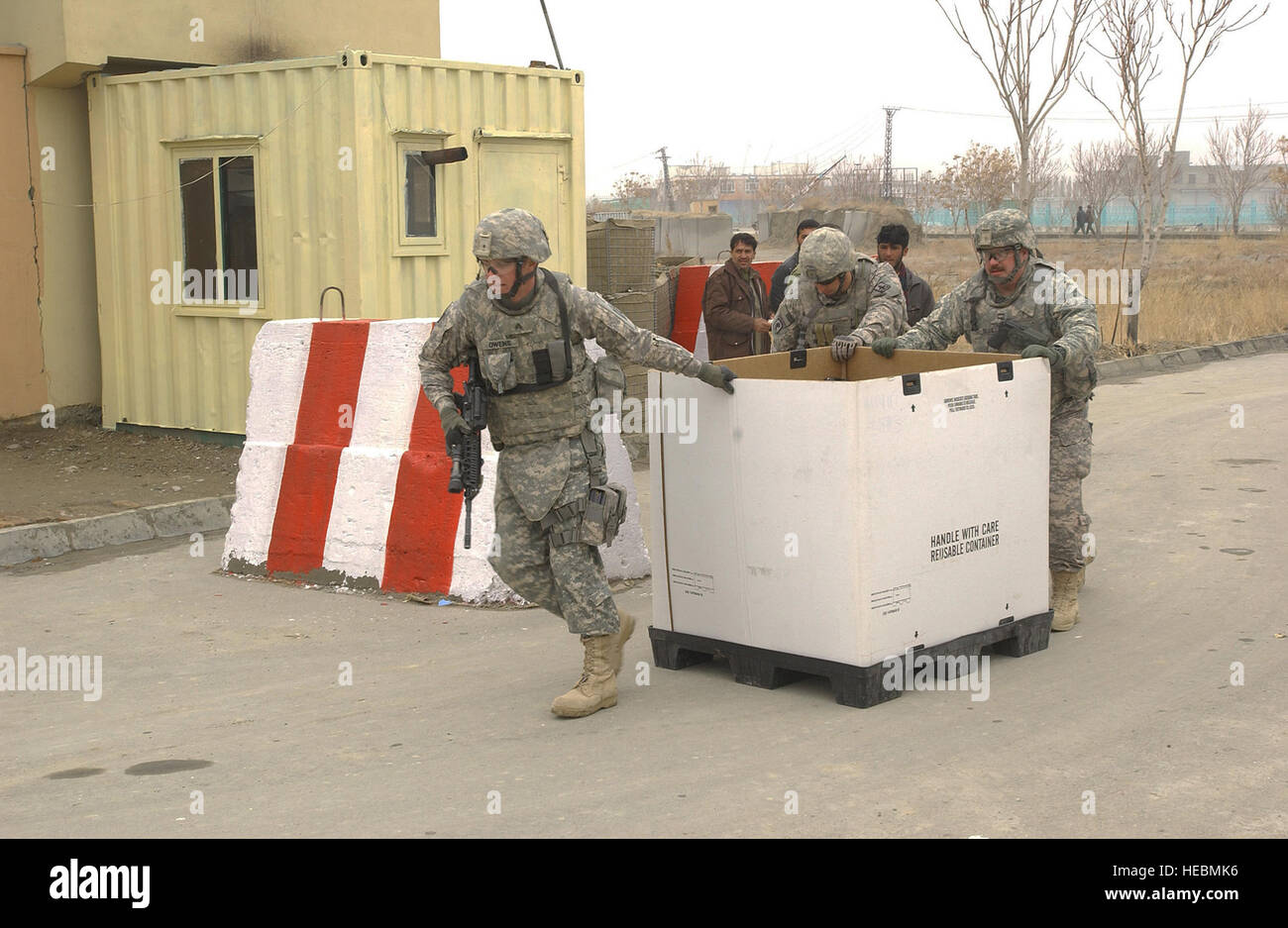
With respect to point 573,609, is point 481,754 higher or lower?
lower

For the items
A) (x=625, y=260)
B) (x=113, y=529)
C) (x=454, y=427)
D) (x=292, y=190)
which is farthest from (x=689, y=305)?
(x=454, y=427)

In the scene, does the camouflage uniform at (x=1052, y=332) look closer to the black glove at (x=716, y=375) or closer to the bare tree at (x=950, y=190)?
the black glove at (x=716, y=375)

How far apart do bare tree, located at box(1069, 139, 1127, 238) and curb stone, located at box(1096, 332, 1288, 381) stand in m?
38.1

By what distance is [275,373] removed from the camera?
25.4 ft

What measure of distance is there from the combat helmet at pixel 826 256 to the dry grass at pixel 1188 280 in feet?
39.2

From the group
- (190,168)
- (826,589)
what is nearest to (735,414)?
(826,589)

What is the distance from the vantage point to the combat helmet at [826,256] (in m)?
6.66

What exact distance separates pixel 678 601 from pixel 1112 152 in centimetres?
7563

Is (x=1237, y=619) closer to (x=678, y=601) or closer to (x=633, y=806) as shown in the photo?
(x=678, y=601)

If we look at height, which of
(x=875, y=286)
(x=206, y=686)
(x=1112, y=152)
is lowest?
(x=206, y=686)
